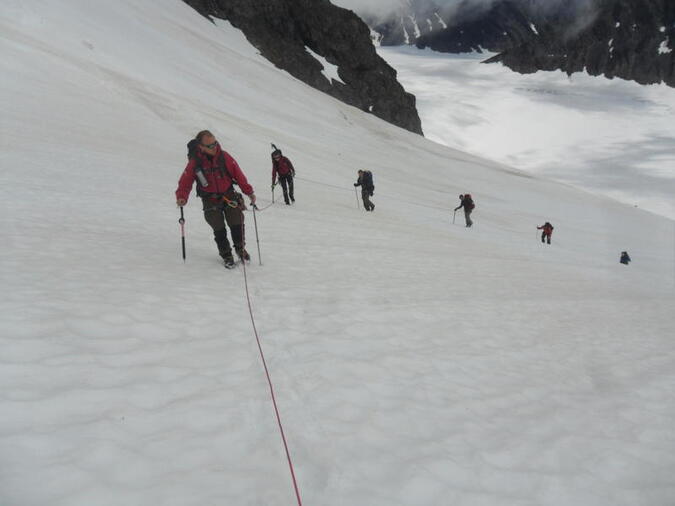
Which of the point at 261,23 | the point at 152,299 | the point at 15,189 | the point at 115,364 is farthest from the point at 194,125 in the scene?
the point at 261,23

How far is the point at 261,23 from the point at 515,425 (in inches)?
3057

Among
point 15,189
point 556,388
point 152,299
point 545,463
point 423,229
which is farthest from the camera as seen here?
point 423,229

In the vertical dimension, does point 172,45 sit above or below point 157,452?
above

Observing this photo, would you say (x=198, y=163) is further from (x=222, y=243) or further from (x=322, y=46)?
(x=322, y=46)

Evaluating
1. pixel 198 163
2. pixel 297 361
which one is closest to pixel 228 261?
pixel 198 163

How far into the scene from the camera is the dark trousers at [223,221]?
6.57m

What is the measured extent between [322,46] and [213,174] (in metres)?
82.0

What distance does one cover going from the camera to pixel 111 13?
37906 mm

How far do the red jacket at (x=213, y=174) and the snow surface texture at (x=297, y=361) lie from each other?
1224 mm

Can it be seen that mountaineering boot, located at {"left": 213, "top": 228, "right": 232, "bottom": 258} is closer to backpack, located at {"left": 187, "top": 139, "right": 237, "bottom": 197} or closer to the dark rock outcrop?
backpack, located at {"left": 187, "top": 139, "right": 237, "bottom": 197}

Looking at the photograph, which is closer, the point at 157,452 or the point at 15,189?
the point at 157,452

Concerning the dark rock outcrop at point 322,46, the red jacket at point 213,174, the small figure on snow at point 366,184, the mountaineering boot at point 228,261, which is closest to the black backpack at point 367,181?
the small figure on snow at point 366,184

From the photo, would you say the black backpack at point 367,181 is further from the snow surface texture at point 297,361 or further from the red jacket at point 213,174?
the red jacket at point 213,174

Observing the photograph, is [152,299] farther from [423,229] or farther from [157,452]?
[423,229]
